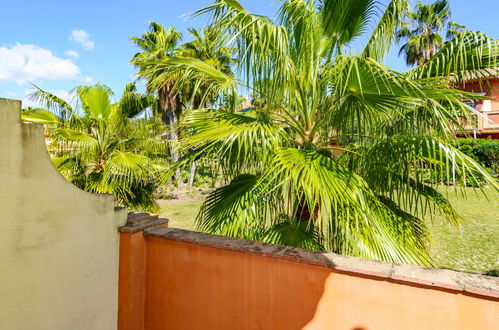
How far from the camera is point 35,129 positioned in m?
2.04

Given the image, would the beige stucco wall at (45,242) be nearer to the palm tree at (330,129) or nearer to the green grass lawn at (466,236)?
the palm tree at (330,129)

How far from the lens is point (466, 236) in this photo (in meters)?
7.42

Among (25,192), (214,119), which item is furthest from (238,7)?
(25,192)

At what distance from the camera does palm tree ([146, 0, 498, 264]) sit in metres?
2.34

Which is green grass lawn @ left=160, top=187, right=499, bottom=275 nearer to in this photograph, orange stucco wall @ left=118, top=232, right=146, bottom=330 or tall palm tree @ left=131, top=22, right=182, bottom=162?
orange stucco wall @ left=118, top=232, right=146, bottom=330

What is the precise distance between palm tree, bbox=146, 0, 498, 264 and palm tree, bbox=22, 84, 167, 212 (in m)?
1.94

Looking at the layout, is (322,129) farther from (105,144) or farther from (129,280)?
(105,144)

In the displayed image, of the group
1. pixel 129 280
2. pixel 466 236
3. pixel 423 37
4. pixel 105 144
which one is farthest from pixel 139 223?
pixel 423 37

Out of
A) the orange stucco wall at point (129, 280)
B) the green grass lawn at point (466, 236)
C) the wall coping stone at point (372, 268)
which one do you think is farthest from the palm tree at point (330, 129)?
the green grass lawn at point (466, 236)

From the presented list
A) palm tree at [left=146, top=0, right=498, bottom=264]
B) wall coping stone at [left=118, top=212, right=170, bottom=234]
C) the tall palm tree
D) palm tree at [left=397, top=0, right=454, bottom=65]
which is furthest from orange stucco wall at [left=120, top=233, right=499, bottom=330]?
palm tree at [left=397, top=0, right=454, bottom=65]

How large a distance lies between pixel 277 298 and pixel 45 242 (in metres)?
1.90

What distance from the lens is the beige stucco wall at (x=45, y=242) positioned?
6.29ft

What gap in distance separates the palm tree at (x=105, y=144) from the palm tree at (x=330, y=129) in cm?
194

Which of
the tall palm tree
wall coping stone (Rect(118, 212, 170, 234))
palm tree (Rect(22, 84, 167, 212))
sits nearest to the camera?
wall coping stone (Rect(118, 212, 170, 234))
